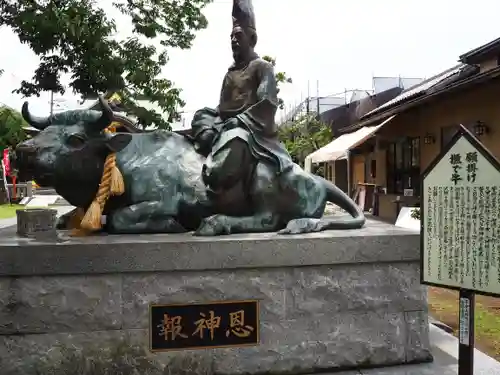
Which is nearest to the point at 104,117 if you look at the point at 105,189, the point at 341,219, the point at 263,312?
the point at 105,189

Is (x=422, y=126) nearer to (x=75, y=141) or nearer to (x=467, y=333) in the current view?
(x=75, y=141)

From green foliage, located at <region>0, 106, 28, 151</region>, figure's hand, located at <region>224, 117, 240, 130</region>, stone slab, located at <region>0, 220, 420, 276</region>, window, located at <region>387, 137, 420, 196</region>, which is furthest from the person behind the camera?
green foliage, located at <region>0, 106, 28, 151</region>

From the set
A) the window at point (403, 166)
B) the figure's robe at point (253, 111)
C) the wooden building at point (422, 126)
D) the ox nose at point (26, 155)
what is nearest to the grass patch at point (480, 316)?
the figure's robe at point (253, 111)

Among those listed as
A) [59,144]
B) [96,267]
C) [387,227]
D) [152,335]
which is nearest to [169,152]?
[59,144]

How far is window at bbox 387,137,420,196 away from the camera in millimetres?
11930

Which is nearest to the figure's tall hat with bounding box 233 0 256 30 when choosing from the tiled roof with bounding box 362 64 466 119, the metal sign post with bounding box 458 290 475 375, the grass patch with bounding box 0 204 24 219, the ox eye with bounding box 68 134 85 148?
the ox eye with bounding box 68 134 85 148

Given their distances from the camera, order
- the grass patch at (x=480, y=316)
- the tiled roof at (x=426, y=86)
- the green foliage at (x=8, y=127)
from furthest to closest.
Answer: the green foliage at (x=8, y=127), the tiled roof at (x=426, y=86), the grass patch at (x=480, y=316)

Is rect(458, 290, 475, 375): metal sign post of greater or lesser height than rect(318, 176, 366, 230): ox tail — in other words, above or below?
below

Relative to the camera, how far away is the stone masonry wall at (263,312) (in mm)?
3055

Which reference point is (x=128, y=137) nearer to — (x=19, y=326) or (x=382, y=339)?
(x=19, y=326)

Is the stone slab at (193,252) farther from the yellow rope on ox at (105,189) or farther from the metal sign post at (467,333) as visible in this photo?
the metal sign post at (467,333)

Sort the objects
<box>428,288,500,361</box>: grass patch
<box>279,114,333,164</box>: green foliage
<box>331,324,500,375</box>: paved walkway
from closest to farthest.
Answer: <box>331,324,500,375</box>: paved walkway, <box>428,288,500,361</box>: grass patch, <box>279,114,333,164</box>: green foliage

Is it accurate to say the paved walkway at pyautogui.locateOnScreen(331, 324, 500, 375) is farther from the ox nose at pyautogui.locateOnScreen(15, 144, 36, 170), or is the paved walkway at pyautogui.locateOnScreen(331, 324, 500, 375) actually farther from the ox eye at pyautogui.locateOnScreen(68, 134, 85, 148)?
the ox nose at pyautogui.locateOnScreen(15, 144, 36, 170)

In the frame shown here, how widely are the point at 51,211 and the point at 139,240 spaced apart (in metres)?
0.78
